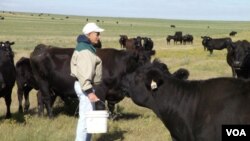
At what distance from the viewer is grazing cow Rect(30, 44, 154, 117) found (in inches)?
449

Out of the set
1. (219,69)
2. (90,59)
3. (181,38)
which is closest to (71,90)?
(90,59)

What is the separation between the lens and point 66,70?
11.7 m

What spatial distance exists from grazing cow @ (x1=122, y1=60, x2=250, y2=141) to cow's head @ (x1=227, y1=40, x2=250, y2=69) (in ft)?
31.9

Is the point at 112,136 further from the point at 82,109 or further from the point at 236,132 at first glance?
the point at 236,132

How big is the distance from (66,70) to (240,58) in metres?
7.21

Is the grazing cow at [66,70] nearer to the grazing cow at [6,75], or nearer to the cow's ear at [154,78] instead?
the grazing cow at [6,75]

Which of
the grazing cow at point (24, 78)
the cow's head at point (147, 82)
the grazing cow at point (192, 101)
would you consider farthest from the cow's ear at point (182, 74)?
the grazing cow at point (24, 78)

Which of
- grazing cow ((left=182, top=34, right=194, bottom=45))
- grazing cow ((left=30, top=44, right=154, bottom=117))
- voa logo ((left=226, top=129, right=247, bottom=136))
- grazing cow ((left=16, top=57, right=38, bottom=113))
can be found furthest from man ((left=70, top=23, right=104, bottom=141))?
grazing cow ((left=182, top=34, right=194, bottom=45))

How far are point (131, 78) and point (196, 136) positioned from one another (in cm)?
138

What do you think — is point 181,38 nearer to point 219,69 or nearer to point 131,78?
point 219,69

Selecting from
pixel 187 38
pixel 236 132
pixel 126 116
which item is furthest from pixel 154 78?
pixel 187 38

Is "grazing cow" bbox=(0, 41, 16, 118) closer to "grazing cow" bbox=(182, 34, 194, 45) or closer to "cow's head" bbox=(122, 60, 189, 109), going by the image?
"cow's head" bbox=(122, 60, 189, 109)

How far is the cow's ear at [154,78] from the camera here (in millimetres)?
6449

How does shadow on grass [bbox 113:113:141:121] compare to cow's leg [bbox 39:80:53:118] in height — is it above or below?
below
